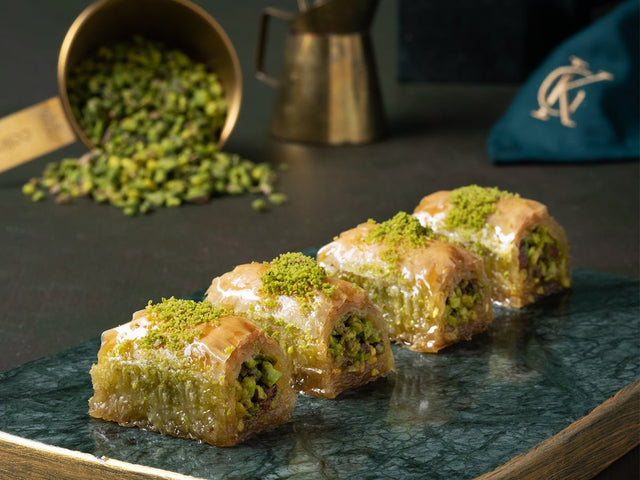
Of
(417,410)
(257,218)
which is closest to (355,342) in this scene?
(417,410)

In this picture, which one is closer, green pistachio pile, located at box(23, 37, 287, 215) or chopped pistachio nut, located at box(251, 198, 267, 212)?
chopped pistachio nut, located at box(251, 198, 267, 212)

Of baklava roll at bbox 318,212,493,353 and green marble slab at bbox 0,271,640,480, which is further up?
baklava roll at bbox 318,212,493,353

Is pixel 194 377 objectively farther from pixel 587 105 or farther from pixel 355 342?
pixel 587 105

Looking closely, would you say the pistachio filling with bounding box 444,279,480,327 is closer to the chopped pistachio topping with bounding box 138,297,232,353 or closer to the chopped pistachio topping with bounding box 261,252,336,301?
the chopped pistachio topping with bounding box 261,252,336,301

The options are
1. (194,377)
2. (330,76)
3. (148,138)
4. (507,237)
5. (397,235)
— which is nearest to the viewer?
(194,377)

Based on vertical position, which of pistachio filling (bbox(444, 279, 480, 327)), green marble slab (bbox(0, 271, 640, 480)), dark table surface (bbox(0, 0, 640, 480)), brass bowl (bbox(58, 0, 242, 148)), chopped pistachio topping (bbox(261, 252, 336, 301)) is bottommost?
dark table surface (bbox(0, 0, 640, 480))

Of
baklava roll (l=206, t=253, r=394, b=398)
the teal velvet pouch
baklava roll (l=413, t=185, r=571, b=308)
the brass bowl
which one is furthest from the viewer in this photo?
the teal velvet pouch

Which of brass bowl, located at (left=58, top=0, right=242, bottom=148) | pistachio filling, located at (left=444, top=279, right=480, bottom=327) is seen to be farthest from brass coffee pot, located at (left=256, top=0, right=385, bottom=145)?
pistachio filling, located at (left=444, top=279, right=480, bottom=327)
